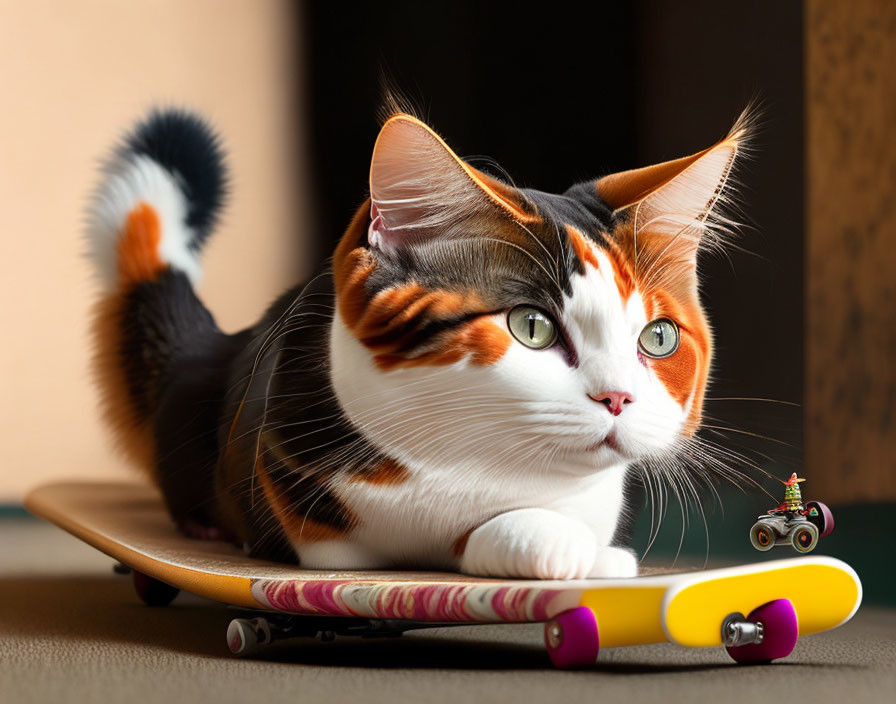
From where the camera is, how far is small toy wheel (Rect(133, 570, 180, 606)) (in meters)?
1.11

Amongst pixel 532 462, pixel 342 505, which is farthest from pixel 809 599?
pixel 342 505

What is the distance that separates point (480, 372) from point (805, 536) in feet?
0.86

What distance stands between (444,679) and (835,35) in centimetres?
127

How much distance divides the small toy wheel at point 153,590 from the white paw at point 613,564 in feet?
1.74

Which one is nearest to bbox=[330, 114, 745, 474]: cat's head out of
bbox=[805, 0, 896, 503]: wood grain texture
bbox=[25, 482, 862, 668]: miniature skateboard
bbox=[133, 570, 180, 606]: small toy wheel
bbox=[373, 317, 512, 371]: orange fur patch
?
bbox=[373, 317, 512, 371]: orange fur patch

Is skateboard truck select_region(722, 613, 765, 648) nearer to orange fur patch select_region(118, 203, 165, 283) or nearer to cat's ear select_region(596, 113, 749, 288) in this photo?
cat's ear select_region(596, 113, 749, 288)

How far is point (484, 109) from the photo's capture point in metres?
1.62

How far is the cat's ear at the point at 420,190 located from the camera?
748 mm

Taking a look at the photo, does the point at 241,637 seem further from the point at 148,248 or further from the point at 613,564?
the point at 148,248

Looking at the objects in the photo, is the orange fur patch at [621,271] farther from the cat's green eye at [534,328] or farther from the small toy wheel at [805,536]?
the small toy wheel at [805,536]

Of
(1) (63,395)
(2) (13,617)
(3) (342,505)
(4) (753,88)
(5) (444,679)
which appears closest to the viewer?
(5) (444,679)

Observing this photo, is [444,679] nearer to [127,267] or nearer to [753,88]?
[127,267]

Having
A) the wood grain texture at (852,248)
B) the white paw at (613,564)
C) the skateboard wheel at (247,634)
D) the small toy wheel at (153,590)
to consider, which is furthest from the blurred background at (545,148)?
the skateboard wheel at (247,634)

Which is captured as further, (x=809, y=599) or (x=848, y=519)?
(x=848, y=519)
